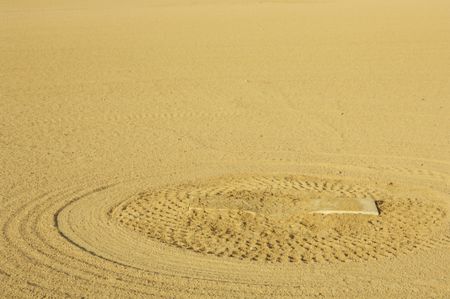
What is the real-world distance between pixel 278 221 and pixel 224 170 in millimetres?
2140

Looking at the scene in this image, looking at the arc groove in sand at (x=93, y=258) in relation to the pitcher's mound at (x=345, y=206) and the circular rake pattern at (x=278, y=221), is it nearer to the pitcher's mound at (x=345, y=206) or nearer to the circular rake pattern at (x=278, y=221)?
the circular rake pattern at (x=278, y=221)

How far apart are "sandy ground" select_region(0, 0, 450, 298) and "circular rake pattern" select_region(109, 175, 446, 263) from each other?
0.02 meters

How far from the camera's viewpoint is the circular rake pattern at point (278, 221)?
7.31 m

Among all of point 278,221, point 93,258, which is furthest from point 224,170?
point 93,258

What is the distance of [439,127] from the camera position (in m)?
12.5

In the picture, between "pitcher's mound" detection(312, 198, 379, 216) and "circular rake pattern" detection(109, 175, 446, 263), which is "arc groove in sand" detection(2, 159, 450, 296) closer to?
"circular rake pattern" detection(109, 175, 446, 263)

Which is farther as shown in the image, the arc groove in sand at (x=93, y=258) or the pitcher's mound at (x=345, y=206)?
the pitcher's mound at (x=345, y=206)

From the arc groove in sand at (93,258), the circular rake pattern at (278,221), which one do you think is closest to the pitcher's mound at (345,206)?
the circular rake pattern at (278,221)

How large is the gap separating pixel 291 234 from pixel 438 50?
15280mm

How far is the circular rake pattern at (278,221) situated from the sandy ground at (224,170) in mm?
24

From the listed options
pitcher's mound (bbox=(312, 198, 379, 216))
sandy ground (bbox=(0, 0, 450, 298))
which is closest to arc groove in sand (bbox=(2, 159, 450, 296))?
sandy ground (bbox=(0, 0, 450, 298))

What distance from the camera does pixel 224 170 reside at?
32.7 ft

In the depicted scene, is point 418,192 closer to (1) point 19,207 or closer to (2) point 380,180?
(2) point 380,180

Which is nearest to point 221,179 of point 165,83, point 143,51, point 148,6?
point 165,83
